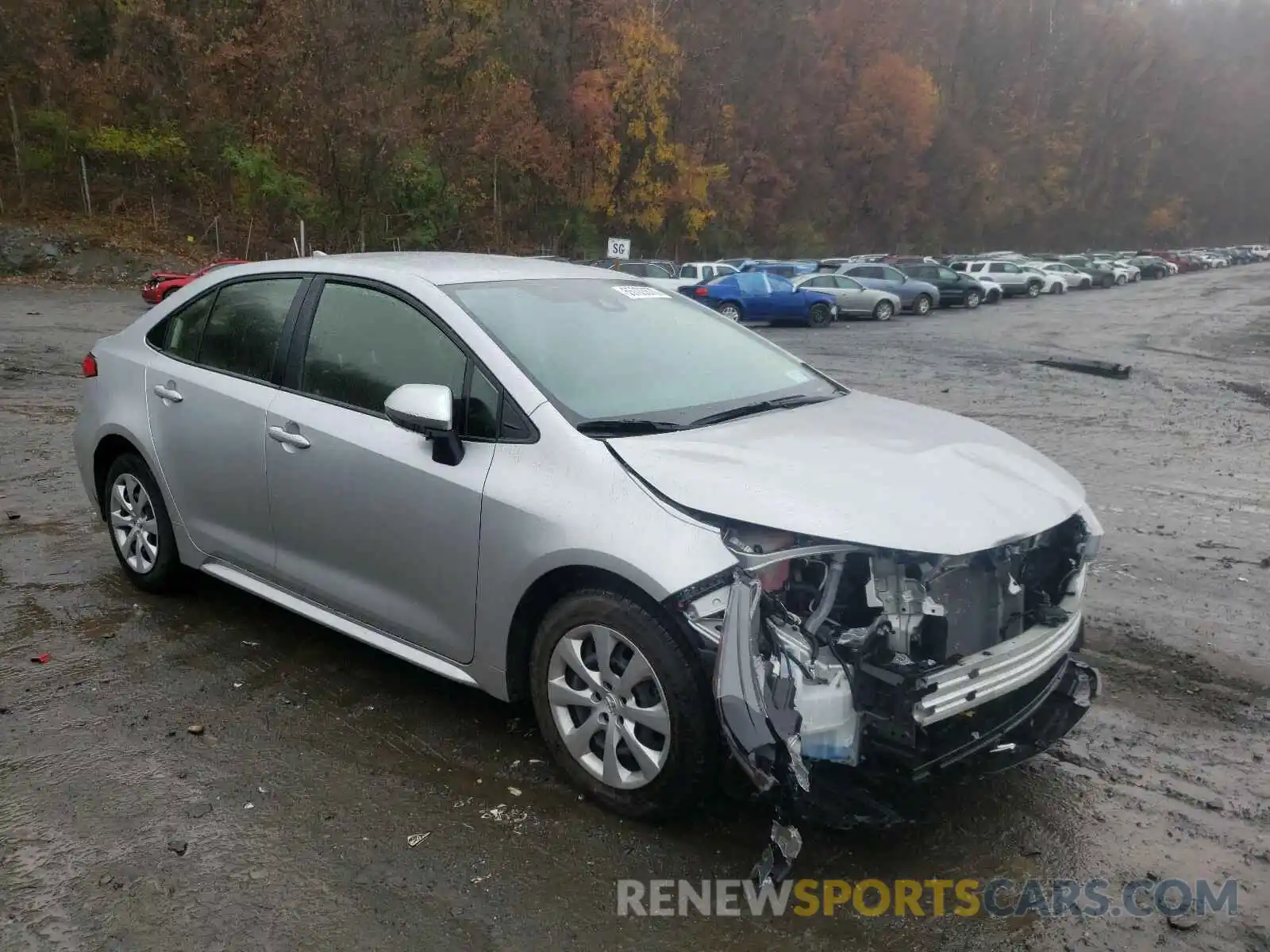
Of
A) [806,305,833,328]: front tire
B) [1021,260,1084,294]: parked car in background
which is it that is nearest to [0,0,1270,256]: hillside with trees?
[1021,260,1084,294]: parked car in background

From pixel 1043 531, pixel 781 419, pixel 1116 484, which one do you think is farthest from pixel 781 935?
pixel 1116 484

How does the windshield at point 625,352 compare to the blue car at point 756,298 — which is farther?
the blue car at point 756,298

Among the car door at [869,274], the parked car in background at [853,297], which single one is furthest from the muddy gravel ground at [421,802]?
the car door at [869,274]

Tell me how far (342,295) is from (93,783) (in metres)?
2.05

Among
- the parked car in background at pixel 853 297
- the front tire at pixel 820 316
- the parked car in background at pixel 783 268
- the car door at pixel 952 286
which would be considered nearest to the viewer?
the front tire at pixel 820 316

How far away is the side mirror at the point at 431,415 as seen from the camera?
11.3 feet

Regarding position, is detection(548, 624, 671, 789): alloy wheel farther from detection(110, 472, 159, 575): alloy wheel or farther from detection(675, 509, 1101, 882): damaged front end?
Result: detection(110, 472, 159, 575): alloy wheel

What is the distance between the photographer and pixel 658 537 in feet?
10.0

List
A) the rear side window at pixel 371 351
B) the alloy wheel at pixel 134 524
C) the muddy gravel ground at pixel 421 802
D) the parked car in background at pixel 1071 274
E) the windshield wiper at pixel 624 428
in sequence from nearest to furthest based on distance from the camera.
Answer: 1. the muddy gravel ground at pixel 421 802
2. the windshield wiper at pixel 624 428
3. the rear side window at pixel 371 351
4. the alloy wheel at pixel 134 524
5. the parked car in background at pixel 1071 274

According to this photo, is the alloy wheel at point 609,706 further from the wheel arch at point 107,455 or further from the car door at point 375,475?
the wheel arch at point 107,455

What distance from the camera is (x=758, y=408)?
3896 millimetres

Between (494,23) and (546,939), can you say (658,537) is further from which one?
(494,23)

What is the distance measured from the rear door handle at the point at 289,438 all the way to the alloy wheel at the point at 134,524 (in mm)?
1180

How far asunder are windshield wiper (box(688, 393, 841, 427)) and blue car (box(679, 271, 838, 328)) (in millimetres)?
22634
